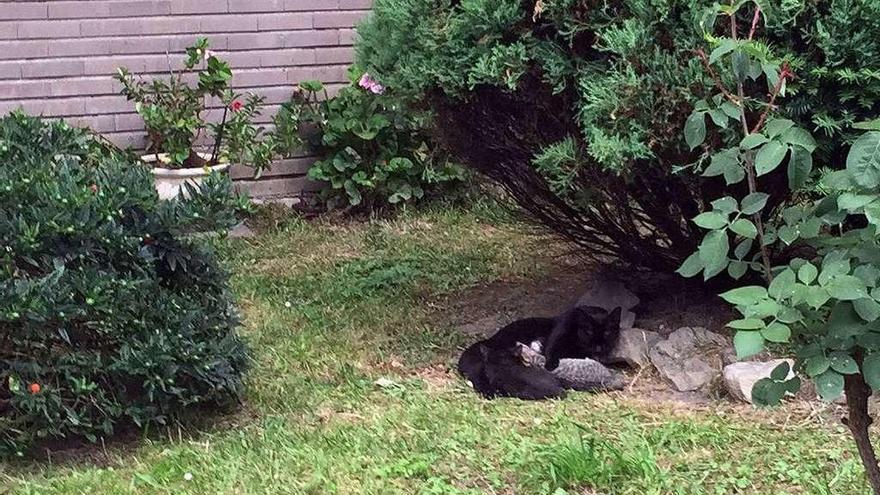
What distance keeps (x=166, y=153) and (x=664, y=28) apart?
3847mm

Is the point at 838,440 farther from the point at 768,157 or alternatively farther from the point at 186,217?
the point at 186,217

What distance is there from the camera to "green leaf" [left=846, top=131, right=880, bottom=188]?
6.06ft

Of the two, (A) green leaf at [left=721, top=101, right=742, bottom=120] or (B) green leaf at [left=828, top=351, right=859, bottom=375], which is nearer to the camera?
(B) green leaf at [left=828, top=351, right=859, bottom=375]

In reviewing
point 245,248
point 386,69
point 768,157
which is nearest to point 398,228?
point 245,248

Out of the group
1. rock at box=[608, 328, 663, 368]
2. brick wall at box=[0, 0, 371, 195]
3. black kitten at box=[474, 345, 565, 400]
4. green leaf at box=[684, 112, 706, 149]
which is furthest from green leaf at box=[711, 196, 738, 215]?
brick wall at box=[0, 0, 371, 195]

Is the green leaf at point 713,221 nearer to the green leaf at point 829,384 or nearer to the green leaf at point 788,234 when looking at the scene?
the green leaf at point 788,234

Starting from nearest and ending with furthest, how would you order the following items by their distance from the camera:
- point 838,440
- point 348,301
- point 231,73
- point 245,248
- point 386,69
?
point 838,440, point 386,69, point 348,301, point 245,248, point 231,73

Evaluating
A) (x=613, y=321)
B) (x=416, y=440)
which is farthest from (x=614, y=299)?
(x=416, y=440)

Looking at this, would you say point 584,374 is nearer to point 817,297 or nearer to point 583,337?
point 583,337

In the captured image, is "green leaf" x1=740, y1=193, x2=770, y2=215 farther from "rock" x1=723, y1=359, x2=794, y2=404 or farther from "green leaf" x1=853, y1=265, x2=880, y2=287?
"rock" x1=723, y1=359, x2=794, y2=404

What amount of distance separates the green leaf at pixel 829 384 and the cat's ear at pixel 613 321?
206 cm

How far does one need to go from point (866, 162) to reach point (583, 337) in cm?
217

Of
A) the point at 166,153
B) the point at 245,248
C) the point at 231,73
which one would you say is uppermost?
the point at 231,73

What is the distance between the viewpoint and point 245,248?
6016 mm
